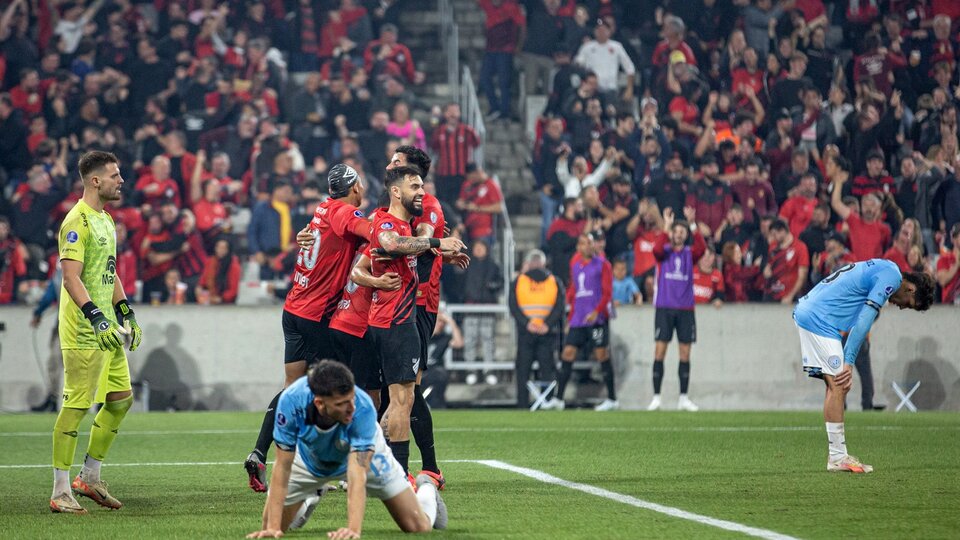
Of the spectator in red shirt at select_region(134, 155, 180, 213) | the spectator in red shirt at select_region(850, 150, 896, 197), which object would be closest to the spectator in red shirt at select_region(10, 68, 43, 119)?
the spectator in red shirt at select_region(134, 155, 180, 213)

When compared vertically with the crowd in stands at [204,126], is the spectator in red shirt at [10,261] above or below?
below

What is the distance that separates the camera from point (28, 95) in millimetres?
22750

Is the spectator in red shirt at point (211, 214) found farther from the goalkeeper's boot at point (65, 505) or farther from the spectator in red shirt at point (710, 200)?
the goalkeeper's boot at point (65, 505)

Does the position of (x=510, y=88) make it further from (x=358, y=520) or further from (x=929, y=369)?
(x=358, y=520)

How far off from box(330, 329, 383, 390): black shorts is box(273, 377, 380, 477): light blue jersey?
2.42 metres

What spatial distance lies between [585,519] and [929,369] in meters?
13.0

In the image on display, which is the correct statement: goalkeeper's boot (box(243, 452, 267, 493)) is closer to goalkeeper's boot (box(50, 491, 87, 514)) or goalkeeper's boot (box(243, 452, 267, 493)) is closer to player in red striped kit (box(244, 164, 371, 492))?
player in red striped kit (box(244, 164, 371, 492))

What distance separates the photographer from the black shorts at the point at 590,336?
18.6 metres

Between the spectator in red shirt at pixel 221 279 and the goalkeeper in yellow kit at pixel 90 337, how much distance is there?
1149 centimetres

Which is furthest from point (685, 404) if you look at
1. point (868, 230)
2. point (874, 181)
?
point (874, 181)

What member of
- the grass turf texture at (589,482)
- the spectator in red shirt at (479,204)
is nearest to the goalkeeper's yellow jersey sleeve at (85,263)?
the grass turf texture at (589,482)

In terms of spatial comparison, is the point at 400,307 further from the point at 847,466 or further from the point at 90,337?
the point at 847,466

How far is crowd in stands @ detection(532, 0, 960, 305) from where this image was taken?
2003 centimetres

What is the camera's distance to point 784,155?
2203 centimetres
